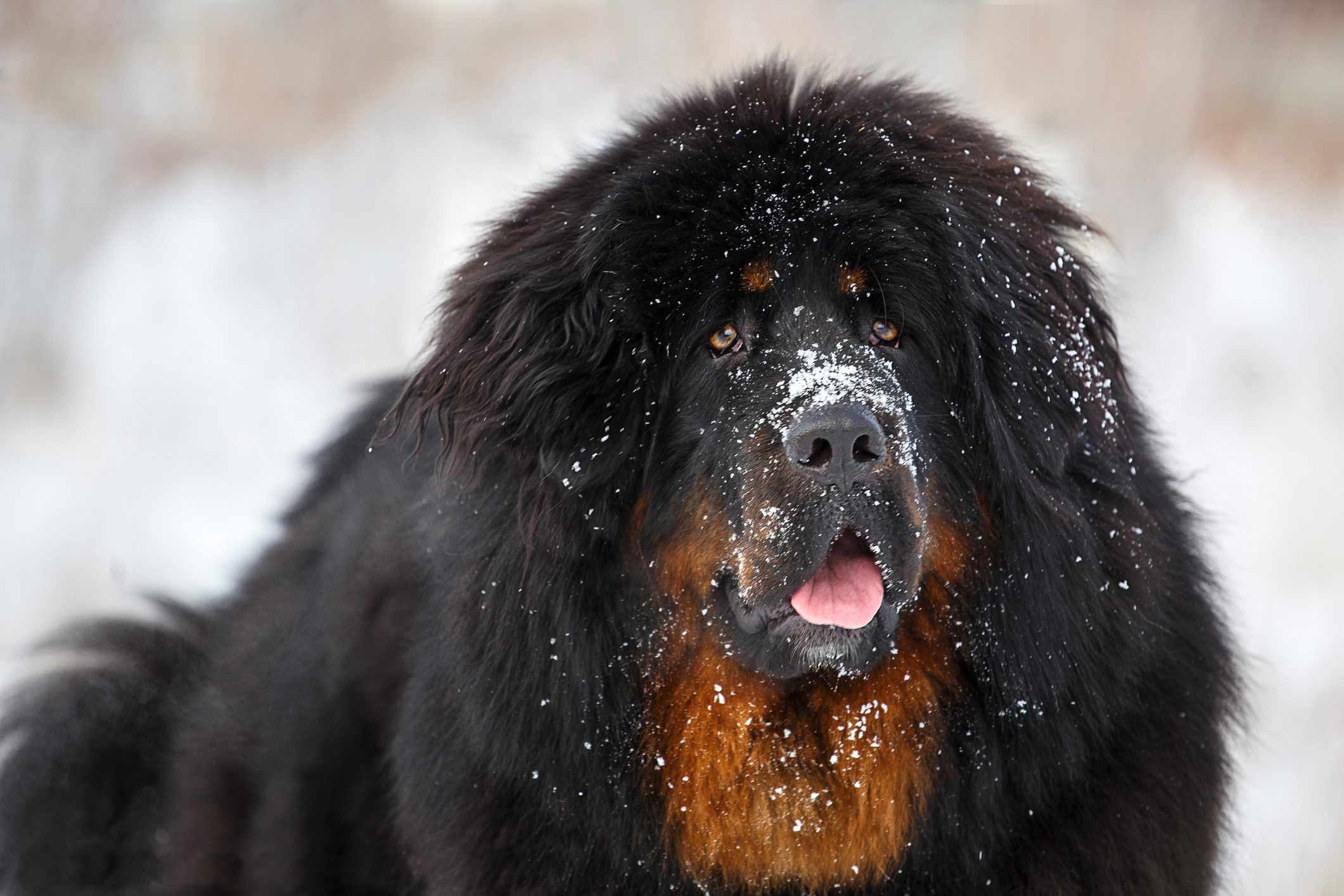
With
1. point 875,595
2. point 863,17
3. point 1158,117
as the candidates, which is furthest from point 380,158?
point 875,595

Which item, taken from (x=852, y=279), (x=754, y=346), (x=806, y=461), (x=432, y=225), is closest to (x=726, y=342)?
(x=754, y=346)

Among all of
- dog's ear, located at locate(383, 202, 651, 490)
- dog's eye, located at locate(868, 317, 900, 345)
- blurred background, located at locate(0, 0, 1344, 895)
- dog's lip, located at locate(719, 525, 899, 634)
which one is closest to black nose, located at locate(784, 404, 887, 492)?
dog's lip, located at locate(719, 525, 899, 634)

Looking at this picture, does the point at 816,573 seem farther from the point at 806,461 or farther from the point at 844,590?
the point at 806,461

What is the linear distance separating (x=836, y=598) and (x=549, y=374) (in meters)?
0.77

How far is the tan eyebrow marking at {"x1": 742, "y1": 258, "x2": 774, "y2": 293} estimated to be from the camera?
107 inches

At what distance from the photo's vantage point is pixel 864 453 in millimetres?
2455

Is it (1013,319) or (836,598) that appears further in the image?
(1013,319)

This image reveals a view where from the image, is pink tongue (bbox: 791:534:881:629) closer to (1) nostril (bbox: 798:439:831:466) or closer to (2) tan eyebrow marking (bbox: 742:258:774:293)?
(1) nostril (bbox: 798:439:831:466)

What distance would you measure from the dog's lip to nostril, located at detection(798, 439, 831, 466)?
0.13m

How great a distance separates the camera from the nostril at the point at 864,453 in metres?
2.44

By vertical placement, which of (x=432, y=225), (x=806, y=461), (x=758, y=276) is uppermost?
(x=432, y=225)

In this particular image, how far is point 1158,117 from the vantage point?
7.34m

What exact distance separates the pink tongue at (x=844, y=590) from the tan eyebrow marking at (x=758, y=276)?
1.87ft

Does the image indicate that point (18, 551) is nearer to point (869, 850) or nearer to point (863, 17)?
point (869, 850)
